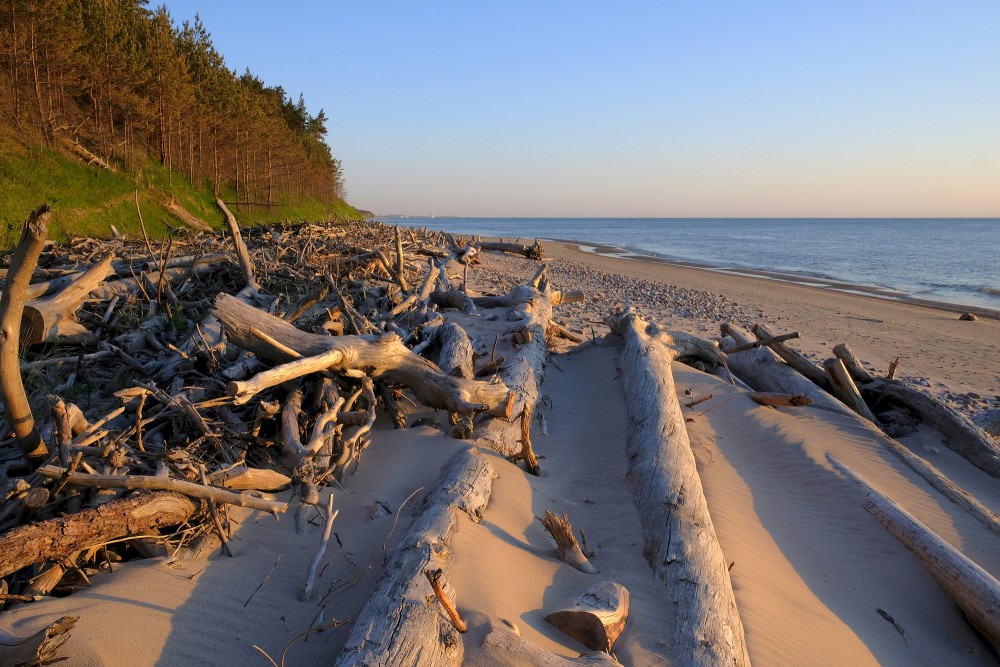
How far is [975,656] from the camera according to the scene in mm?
3234

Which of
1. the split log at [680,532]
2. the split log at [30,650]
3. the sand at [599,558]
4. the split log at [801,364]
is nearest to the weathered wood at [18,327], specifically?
the sand at [599,558]

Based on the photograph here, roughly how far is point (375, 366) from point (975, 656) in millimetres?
4339

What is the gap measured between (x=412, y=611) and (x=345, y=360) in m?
2.24

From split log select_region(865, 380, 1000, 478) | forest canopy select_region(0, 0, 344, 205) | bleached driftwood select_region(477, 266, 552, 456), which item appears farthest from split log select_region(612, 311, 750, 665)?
forest canopy select_region(0, 0, 344, 205)

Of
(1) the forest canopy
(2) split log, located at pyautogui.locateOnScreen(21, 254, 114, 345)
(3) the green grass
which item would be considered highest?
(1) the forest canopy

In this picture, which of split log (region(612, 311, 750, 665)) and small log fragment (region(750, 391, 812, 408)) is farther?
small log fragment (region(750, 391, 812, 408))

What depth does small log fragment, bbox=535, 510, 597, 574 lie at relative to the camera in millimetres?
3279

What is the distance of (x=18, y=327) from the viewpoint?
2.64m

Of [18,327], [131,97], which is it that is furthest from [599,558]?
[131,97]

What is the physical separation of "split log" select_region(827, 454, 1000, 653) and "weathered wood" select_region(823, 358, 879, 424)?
2.50 metres

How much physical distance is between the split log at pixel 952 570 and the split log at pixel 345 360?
3027 millimetres

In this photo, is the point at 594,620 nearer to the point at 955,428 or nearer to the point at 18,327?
the point at 18,327

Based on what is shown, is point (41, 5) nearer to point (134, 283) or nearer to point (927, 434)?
point (134, 283)

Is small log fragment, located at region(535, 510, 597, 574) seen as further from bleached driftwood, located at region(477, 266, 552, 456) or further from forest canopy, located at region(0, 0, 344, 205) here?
forest canopy, located at region(0, 0, 344, 205)
